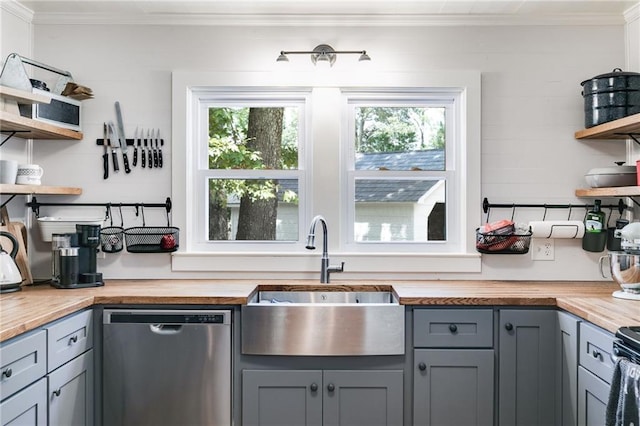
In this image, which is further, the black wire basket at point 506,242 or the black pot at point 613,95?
the black wire basket at point 506,242

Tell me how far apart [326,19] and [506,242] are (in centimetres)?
163

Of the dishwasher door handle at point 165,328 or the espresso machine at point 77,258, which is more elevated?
the espresso machine at point 77,258

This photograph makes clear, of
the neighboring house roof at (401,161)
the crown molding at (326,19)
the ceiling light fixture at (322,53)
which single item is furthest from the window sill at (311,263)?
the crown molding at (326,19)

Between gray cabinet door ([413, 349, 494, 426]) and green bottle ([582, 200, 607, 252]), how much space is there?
1.03m

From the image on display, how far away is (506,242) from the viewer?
96.8 inches

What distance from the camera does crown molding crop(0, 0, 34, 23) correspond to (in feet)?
8.12

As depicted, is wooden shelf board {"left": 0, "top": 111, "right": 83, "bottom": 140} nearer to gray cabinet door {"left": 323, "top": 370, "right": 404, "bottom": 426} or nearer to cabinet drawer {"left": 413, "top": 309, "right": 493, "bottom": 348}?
gray cabinet door {"left": 323, "top": 370, "right": 404, "bottom": 426}

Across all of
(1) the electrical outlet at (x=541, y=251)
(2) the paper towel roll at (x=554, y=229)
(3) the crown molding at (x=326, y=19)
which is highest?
(3) the crown molding at (x=326, y=19)

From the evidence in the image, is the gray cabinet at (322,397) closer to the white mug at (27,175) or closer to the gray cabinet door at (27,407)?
the gray cabinet door at (27,407)

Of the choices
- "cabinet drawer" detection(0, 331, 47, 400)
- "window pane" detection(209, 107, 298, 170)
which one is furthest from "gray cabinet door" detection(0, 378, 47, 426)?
"window pane" detection(209, 107, 298, 170)

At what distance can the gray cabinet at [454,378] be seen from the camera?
2.07 metres

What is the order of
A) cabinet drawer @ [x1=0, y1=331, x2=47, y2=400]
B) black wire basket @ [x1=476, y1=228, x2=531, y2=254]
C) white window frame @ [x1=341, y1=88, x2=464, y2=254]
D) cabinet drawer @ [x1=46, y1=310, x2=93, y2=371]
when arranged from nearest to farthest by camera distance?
cabinet drawer @ [x1=0, y1=331, x2=47, y2=400]
cabinet drawer @ [x1=46, y1=310, x2=93, y2=371]
black wire basket @ [x1=476, y1=228, x2=531, y2=254]
white window frame @ [x1=341, y1=88, x2=464, y2=254]

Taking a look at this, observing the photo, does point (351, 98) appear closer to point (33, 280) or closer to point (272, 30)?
point (272, 30)

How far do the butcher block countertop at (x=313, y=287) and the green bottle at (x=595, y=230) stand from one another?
0.21 meters
